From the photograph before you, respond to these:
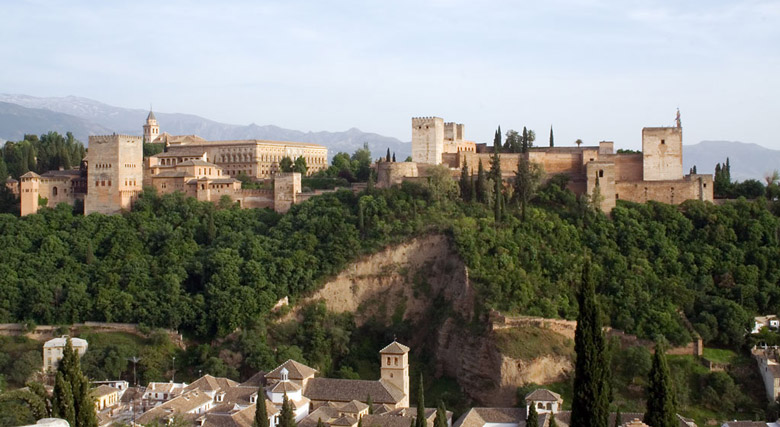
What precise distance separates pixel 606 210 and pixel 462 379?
13.4m

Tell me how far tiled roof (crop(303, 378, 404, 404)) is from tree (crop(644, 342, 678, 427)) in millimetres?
12788

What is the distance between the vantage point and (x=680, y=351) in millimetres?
43938

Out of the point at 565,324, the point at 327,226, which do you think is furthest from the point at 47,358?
the point at 565,324

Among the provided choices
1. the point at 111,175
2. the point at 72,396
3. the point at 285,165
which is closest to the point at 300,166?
the point at 285,165

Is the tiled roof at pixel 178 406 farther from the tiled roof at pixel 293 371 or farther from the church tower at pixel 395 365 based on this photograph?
the church tower at pixel 395 365

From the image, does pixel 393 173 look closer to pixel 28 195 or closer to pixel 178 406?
pixel 178 406

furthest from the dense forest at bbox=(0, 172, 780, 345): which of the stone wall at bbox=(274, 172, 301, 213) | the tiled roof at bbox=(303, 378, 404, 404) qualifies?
the tiled roof at bbox=(303, 378, 404, 404)

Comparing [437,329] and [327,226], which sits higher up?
[327,226]

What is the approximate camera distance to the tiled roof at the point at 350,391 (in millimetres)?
39594

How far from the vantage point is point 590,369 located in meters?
26.3

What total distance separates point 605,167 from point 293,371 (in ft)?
68.3

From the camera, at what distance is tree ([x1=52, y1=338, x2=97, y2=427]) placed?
77.2 feet

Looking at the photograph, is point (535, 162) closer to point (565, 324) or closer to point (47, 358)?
point (565, 324)

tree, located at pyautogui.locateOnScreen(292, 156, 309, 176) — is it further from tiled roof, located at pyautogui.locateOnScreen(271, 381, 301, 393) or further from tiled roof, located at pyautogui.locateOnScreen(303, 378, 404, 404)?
tiled roof, located at pyautogui.locateOnScreen(271, 381, 301, 393)
